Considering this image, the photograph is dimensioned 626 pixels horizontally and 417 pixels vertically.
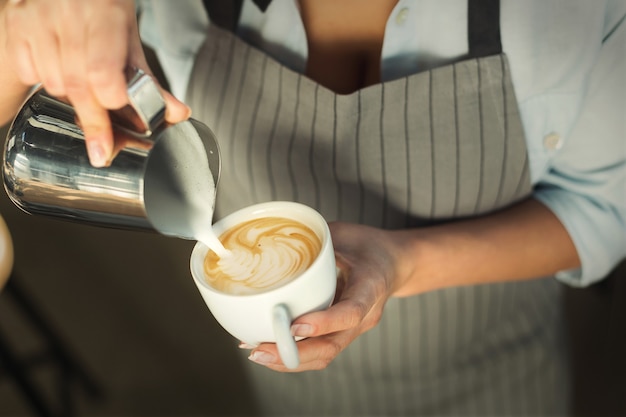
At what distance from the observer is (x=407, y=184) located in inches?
40.8

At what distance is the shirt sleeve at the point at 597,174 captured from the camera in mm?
895

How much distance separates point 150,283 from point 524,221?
1.87 metres

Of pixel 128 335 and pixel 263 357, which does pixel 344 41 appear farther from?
pixel 128 335

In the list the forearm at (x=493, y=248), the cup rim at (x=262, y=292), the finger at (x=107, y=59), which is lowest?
the forearm at (x=493, y=248)

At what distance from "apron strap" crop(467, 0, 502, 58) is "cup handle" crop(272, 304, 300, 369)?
52 centimetres

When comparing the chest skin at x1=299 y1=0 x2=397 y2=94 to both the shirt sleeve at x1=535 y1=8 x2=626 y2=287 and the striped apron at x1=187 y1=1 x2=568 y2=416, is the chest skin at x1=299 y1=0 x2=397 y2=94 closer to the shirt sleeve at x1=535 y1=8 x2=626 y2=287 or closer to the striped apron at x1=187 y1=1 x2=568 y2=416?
the striped apron at x1=187 y1=1 x2=568 y2=416

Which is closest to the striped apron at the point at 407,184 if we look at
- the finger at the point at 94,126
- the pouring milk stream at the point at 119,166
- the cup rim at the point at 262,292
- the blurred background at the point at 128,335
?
the cup rim at the point at 262,292

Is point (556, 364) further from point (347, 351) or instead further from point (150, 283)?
point (150, 283)

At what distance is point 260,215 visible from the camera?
2.89 feet

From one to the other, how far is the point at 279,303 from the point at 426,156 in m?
0.42

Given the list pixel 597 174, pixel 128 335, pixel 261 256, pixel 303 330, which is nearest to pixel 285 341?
pixel 303 330

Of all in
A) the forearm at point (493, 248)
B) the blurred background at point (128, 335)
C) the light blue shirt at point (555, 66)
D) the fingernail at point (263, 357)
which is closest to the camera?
the fingernail at point (263, 357)

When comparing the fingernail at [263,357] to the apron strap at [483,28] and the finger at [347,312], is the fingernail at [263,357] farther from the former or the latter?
the apron strap at [483,28]

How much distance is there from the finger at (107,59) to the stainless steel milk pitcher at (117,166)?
0.01 metres
